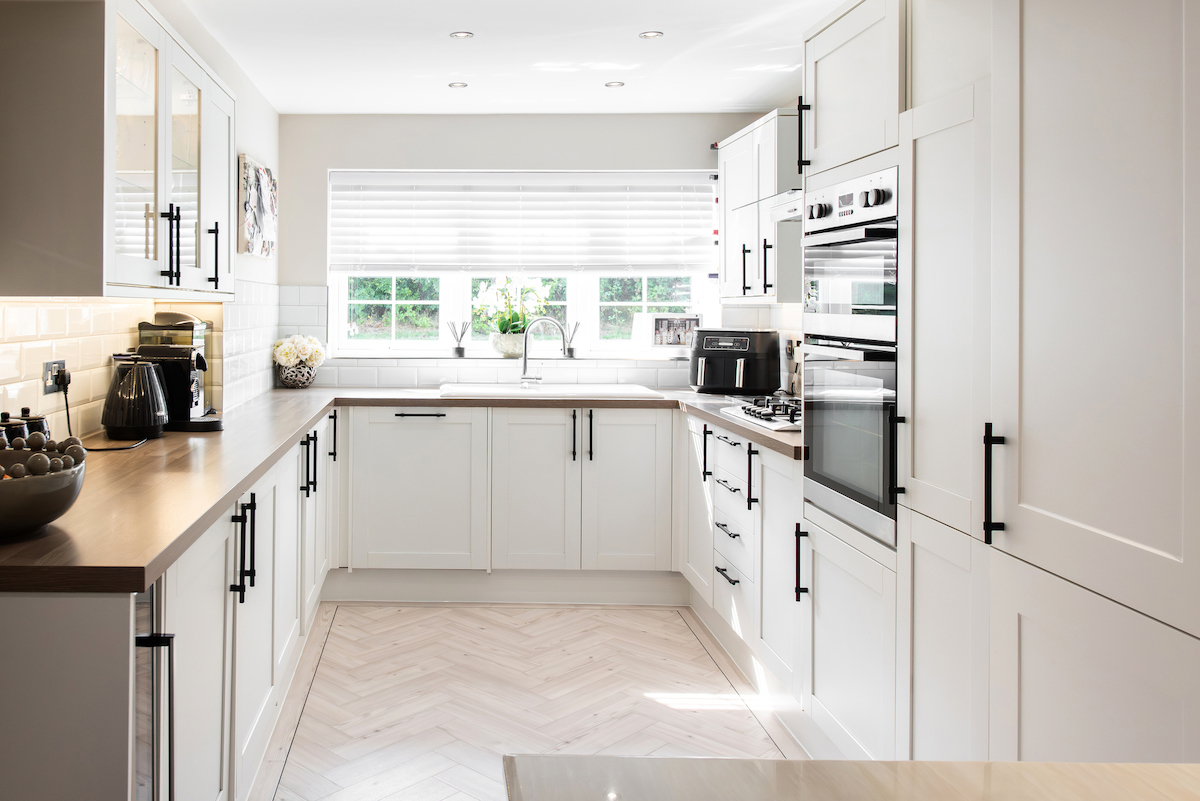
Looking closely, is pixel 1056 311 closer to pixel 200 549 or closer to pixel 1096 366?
pixel 1096 366

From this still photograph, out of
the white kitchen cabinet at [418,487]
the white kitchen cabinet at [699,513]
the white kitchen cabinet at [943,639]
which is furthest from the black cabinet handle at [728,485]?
the white kitchen cabinet at [943,639]

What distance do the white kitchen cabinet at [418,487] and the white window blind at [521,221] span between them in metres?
1.08

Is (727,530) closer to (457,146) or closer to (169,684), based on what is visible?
(169,684)

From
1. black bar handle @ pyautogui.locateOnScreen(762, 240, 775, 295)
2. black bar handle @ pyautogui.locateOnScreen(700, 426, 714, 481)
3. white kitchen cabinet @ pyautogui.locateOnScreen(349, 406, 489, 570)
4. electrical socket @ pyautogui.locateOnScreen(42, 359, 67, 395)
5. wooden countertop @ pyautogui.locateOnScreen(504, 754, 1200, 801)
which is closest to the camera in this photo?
wooden countertop @ pyautogui.locateOnScreen(504, 754, 1200, 801)

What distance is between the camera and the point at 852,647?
7.13 ft

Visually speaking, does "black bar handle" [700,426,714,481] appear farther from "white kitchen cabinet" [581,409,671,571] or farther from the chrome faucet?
the chrome faucet

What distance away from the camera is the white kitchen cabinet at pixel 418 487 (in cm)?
382

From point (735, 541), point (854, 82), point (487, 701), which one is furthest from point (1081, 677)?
point (487, 701)

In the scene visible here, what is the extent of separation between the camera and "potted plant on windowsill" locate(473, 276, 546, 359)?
4.49 m

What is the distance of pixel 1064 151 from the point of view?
53.1 inches

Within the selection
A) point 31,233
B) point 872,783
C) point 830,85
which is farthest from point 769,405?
point 872,783

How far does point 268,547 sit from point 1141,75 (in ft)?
7.31

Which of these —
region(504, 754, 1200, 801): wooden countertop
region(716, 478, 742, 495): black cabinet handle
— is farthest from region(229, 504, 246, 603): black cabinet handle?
region(716, 478, 742, 495): black cabinet handle

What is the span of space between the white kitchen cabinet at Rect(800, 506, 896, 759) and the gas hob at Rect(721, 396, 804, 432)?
1.20 ft
